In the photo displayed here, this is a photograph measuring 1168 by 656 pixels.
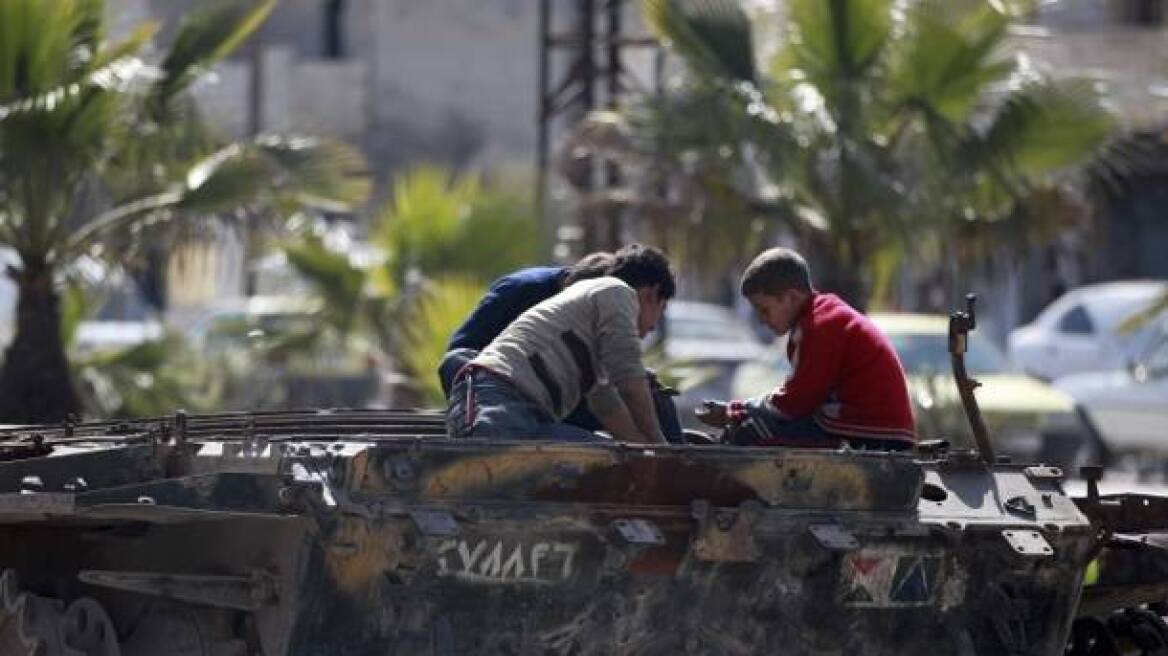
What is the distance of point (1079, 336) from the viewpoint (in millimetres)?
25938

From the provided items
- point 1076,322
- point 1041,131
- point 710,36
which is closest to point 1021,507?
point 710,36

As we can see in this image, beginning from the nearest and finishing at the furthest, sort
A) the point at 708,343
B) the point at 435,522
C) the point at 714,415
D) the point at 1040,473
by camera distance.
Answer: the point at 435,522
the point at 1040,473
the point at 714,415
the point at 708,343

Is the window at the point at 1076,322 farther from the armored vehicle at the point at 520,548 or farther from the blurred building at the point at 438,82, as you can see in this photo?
the armored vehicle at the point at 520,548

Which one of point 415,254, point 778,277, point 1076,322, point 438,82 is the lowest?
point 1076,322

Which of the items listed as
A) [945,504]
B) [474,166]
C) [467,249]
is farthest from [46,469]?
[474,166]

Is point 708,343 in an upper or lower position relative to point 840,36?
lower

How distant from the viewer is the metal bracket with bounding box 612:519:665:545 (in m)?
8.20

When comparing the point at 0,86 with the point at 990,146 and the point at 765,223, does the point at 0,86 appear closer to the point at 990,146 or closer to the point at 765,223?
the point at 765,223

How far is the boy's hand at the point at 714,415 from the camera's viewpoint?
9.81 m

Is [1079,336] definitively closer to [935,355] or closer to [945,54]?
[935,355]

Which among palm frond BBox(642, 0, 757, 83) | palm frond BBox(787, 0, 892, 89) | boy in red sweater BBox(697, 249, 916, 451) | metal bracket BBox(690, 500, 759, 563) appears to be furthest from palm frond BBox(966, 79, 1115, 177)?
metal bracket BBox(690, 500, 759, 563)

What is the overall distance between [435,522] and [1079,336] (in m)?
18.5

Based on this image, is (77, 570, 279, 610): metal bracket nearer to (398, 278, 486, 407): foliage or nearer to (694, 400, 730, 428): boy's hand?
(694, 400, 730, 428): boy's hand

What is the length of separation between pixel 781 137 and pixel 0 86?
4.21 metres
